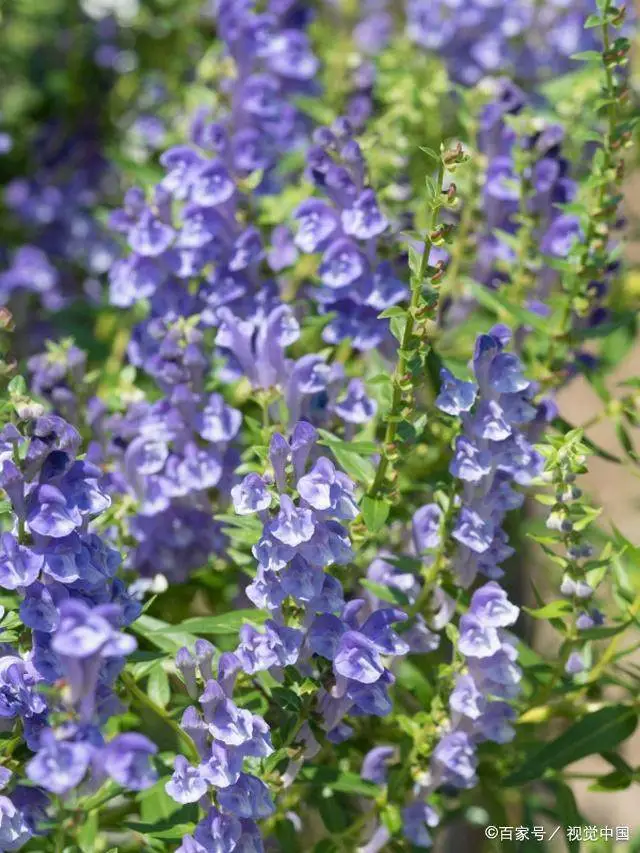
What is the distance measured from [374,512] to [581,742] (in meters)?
0.50

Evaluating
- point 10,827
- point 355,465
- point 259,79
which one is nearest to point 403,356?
point 355,465

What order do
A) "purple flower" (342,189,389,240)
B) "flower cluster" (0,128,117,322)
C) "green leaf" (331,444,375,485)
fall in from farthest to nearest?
"flower cluster" (0,128,117,322) < "purple flower" (342,189,389,240) < "green leaf" (331,444,375,485)

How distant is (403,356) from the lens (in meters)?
1.49

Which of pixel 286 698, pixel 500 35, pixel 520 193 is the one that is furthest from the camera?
pixel 500 35

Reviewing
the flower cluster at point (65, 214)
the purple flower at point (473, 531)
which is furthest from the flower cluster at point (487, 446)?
the flower cluster at point (65, 214)

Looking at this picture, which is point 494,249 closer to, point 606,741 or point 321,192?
point 321,192

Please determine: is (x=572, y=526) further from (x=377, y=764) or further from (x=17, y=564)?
(x=17, y=564)

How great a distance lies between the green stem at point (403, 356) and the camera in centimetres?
145

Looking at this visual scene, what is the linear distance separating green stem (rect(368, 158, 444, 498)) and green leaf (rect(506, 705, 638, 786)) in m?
0.49

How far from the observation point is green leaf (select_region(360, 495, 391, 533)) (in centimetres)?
152

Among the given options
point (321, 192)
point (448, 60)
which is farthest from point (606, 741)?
point (448, 60)

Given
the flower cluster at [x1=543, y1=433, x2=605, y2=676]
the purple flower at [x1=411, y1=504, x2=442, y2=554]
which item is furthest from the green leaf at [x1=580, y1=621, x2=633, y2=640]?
the purple flower at [x1=411, y1=504, x2=442, y2=554]

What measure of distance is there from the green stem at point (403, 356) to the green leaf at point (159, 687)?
1.22 feet

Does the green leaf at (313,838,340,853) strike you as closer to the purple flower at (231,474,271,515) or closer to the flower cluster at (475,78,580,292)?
the purple flower at (231,474,271,515)
